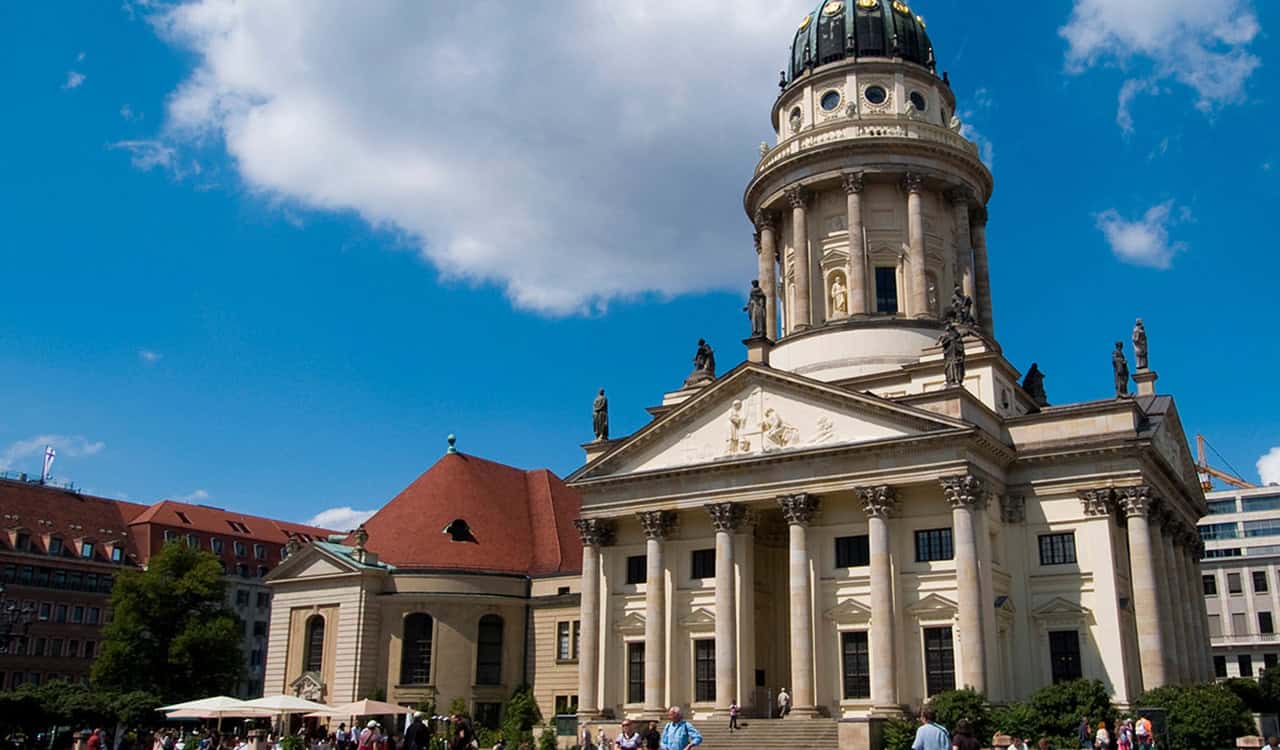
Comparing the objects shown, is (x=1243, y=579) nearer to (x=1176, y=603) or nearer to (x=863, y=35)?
(x=1176, y=603)

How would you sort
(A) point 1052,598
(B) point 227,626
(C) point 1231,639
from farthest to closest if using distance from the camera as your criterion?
(C) point 1231,639 < (B) point 227,626 < (A) point 1052,598

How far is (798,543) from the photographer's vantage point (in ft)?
141

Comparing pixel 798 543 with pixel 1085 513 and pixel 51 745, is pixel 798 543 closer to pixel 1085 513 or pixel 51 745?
pixel 1085 513

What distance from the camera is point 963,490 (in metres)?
39.7

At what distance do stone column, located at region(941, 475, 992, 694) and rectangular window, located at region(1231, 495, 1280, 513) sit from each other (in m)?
66.6

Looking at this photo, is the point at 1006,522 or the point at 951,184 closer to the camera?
the point at 1006,522

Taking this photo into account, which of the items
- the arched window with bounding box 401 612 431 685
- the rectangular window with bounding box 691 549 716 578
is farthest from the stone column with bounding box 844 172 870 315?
the arched window with bounding box 401 612 431 685

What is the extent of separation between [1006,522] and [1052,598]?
10.5ft

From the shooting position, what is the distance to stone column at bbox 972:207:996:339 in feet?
188

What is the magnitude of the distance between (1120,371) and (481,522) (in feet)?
105

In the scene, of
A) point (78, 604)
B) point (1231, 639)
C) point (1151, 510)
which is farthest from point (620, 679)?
point (1231, 639)

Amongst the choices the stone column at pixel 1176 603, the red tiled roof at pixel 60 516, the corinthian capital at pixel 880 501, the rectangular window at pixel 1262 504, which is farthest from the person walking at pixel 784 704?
the rectangular window at pixel 1262 504

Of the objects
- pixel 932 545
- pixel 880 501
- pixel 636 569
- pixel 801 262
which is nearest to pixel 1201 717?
pixel 932 545

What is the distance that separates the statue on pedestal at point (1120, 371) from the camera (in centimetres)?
4443
